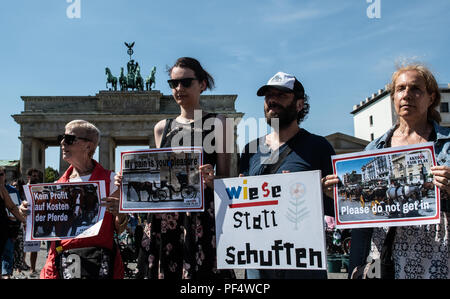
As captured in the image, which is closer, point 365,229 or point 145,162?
point 365,229

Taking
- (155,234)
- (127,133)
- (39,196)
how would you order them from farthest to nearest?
(127,133)
(39,196)
(155,234)

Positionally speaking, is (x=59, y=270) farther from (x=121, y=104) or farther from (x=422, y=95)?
(x=121, y=104)

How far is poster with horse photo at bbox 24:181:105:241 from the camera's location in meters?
2.99

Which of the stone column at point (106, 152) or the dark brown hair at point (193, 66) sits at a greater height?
the stone column at point (106, 152)

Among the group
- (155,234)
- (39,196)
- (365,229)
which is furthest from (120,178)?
(365,229)

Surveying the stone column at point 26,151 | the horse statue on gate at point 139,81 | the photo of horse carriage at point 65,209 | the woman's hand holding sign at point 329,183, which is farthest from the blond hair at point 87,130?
the horse statue on gate at point 139,81

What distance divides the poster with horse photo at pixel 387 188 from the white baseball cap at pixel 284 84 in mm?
603

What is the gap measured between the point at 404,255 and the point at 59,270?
6.88 ft

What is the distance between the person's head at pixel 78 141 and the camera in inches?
123

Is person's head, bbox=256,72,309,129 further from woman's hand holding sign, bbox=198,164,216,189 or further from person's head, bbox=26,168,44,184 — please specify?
person's head, bbox=26,168,44,184

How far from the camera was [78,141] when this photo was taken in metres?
3.14

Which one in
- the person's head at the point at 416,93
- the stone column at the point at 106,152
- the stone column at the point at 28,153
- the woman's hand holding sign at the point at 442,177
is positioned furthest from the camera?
the stone column at the point at 106,152

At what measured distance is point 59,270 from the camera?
2943 millimetres

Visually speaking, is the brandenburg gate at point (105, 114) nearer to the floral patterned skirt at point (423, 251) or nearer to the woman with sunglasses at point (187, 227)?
the woman with sunglasses at point (187, 227)
